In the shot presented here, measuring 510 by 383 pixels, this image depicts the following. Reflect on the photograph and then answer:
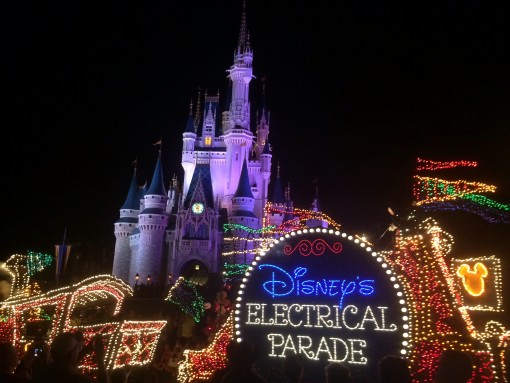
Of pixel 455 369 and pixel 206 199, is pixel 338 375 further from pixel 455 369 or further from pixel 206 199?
pixel 206 199

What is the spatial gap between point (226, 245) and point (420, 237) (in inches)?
1625

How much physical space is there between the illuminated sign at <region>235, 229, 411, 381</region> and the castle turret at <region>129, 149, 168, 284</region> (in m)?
40.7

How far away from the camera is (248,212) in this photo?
160 ft

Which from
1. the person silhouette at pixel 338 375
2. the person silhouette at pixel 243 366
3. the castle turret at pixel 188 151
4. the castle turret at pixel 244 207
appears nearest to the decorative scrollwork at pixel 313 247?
the person silhouette at pixel 338 375

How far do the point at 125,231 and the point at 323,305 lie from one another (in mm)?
47782

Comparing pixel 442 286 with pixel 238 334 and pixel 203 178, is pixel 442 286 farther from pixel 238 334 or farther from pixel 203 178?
pixel 203 178

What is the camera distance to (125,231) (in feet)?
172

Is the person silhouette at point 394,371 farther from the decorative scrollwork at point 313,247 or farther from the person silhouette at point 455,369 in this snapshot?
the decorative scrollwork at point 313,247

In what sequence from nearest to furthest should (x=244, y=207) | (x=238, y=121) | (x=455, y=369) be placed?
(x=455, y=369), (x=244, y=207), (x=238, y=121)

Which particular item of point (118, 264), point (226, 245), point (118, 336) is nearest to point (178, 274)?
point (226, 245)

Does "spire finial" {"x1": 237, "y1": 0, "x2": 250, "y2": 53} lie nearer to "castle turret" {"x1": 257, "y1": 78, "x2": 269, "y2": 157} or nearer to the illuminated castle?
the illuminated castle

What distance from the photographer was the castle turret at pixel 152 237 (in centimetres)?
4703

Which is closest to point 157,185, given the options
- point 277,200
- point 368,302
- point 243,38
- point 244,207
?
point 244,207

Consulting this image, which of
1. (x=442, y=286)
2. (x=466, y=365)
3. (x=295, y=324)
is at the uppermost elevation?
(x=442, y=286)
